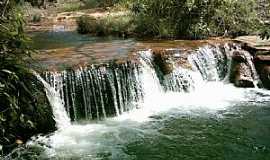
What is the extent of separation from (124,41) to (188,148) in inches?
271

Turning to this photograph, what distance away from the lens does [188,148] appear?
7.52 meters

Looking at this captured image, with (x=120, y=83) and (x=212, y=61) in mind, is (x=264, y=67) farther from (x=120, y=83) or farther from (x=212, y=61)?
(x=120, y=83)

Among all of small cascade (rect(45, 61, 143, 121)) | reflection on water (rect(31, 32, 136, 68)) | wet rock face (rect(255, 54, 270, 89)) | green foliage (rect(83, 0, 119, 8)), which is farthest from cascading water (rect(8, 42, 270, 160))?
green foliage (rect(83, 0, 119, 8))

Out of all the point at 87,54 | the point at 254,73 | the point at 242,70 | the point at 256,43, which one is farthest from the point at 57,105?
the point at 256,43

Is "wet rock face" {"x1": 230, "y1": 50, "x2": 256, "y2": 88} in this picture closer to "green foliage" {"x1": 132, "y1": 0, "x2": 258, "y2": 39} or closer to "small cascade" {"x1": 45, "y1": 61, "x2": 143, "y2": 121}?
"green foliage" {"x1": 132, "y1": 0, "x2": 258, "y2": 39}

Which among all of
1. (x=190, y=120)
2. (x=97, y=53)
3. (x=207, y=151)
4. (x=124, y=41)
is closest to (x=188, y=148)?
(x=207, y=151)

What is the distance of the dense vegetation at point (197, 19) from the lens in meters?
13.9

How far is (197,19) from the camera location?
1403cm

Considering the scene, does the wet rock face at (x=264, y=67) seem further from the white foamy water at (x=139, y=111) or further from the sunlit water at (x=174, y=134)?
the sunlit water at (x=174, y=134)

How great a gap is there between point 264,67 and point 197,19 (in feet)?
10.6

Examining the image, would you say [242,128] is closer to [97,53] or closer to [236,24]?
[97,53]

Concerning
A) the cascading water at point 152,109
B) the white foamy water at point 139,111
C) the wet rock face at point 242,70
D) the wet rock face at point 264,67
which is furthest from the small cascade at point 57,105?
the wet rock face at point 264,67

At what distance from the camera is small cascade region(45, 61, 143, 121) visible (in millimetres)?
9359

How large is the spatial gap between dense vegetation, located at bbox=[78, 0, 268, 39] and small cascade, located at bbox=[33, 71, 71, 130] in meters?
5.51
